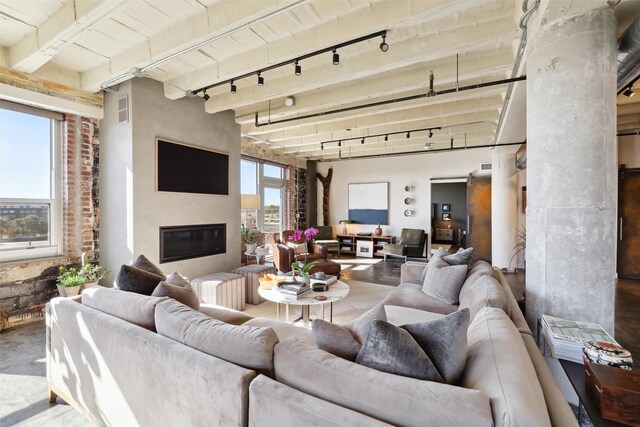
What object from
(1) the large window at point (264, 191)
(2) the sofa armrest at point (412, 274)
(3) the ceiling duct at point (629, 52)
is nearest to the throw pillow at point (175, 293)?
(2) the sofa armrest at point (412, 274)

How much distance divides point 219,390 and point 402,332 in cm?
81

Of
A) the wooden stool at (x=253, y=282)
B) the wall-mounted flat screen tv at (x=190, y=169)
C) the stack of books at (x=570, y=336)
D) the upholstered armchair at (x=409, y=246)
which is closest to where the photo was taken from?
the stack of books at (x=570, y=336)

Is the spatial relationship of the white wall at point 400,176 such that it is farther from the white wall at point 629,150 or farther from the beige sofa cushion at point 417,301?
the beige sofa cushion at point 417,301

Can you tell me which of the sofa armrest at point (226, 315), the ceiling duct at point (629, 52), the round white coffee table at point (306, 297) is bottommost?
the sofa armrest at point (226, 315)

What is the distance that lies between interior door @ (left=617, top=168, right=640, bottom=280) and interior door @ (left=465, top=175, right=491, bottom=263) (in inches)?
85.9

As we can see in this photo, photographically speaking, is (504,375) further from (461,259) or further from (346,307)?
(346,307)

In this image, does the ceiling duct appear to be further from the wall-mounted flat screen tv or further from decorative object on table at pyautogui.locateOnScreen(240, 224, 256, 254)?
decorative object on table at pyautogui.locateOnScreen(240, 224, 256, 254)

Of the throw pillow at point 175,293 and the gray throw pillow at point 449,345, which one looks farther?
the throw pillow at point 175,293

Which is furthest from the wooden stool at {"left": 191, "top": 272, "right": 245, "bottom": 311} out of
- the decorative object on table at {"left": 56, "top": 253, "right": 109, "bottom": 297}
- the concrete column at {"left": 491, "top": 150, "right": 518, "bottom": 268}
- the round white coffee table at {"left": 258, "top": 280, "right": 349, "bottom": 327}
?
the concrete column at {"left": 491, "top": 150, "right": 518, "bottom": 268}

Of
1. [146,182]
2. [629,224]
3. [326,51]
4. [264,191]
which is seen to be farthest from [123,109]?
[629,224]

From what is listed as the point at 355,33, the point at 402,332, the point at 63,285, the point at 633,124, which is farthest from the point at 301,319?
the point at 633,124

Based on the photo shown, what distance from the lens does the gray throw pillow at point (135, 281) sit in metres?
2.15

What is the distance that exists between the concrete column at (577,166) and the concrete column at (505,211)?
470 cm

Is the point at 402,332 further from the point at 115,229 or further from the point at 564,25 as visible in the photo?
the point at 115,229
